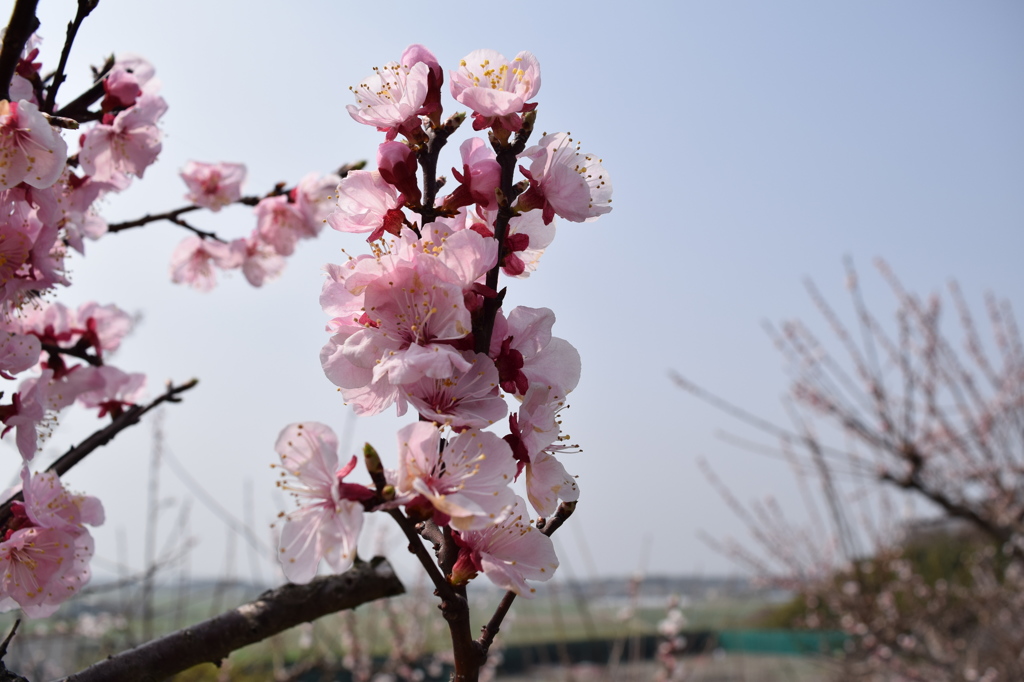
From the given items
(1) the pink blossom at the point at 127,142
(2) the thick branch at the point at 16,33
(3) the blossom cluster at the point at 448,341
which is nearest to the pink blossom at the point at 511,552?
(3) the blossom cluster at the point at 448,341

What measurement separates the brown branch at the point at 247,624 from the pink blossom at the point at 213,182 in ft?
3.33

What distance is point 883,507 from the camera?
6688 millimetres

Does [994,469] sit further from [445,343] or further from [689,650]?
[445,343]

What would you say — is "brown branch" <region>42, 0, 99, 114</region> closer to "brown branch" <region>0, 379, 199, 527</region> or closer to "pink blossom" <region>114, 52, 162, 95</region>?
"pink blossom" <region>114, 52, 162, 95</region>

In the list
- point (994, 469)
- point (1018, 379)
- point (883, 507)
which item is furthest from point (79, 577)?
point (883, 507)

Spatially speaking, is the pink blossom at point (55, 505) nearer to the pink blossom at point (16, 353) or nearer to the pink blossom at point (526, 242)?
the pink blossom at point (16, 353)

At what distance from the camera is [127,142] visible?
1347mm

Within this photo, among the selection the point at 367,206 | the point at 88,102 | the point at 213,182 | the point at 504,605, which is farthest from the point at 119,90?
the point at 504,605

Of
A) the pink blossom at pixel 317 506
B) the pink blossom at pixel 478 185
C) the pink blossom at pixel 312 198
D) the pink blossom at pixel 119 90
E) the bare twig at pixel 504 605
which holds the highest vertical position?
the pink blossom at pixel 119 90

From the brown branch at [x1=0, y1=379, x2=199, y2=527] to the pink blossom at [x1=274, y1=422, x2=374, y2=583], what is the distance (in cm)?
73

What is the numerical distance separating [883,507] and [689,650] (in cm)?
287

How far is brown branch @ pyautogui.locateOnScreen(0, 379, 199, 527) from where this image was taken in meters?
1.18

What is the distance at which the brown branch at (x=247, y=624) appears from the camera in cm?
93

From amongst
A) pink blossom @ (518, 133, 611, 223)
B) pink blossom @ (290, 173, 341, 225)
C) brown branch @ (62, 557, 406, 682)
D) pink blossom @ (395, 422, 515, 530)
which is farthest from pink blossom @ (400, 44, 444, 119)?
pink blossom @ (290, 173, 341, 225)
